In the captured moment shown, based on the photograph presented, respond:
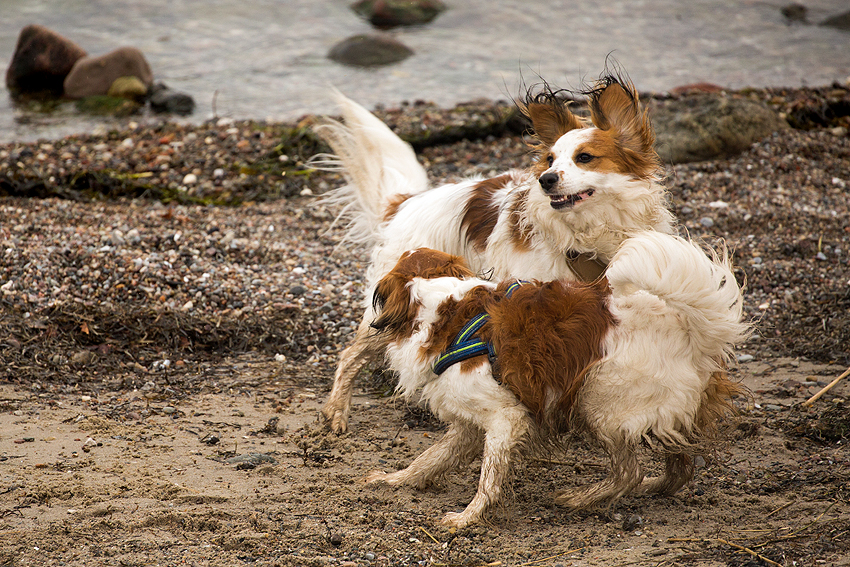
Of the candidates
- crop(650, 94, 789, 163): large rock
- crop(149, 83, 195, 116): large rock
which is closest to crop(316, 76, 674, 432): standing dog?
crop(650, 94, 789, 163): large rock

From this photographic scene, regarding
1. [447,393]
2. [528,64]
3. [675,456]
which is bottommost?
[528,64]

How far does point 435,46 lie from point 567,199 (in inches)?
538

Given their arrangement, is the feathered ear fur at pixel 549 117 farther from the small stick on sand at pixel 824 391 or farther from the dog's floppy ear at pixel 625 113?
the small stick on sand at pixel 824 391

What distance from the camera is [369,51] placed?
642 inches

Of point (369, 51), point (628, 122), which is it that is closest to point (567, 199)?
point (628, 122)

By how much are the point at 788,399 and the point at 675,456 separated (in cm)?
158

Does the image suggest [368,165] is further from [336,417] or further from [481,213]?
[336,417]

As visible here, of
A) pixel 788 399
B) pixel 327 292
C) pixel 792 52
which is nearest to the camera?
pixel 788 399

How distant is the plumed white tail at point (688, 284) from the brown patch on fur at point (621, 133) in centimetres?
92

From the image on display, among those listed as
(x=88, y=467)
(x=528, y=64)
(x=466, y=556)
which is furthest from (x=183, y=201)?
(x=528, y=64)

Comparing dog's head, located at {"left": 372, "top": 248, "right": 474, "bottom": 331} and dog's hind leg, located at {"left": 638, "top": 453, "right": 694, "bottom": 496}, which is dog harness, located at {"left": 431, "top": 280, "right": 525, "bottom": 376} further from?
dog's hind leg, located at {"left": 638, "top": 453, "right": 694, "bottom": 496}

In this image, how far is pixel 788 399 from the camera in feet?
16.9

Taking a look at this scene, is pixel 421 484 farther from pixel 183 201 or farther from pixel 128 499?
pixel 183 201

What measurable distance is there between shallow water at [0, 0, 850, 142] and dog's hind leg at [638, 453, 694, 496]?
995cm
